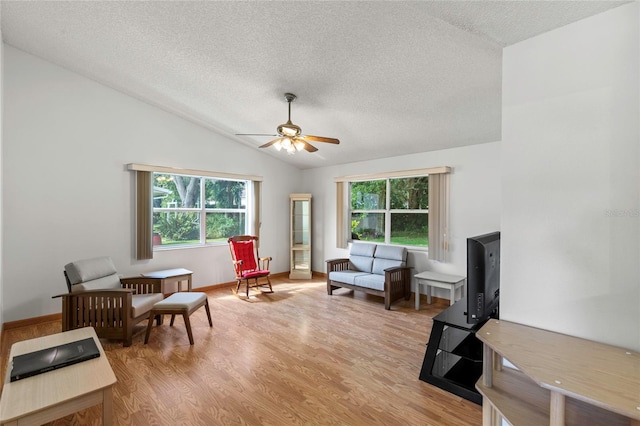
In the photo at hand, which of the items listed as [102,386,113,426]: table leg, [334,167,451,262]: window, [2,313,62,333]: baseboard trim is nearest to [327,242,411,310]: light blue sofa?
[334,167,451,262]: window

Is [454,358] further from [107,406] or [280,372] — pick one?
[107,406]

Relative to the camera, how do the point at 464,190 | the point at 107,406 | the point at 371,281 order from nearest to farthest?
1. the point at 107,406
2. the point at 464,190
3. the point at 371,281

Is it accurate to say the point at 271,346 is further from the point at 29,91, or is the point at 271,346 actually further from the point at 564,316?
the point at 29,91

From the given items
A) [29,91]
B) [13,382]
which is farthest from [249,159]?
[13,382]

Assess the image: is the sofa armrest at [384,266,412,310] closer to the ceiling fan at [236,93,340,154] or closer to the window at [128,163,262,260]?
the ceiling fan at [236,93,340,154]

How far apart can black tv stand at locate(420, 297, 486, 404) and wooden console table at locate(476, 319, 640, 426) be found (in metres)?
0.50

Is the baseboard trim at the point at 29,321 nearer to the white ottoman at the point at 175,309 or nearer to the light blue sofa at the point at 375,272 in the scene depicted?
the white ottoman at the point at 175,309

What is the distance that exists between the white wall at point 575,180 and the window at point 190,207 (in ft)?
14.7

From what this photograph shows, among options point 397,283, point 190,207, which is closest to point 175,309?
point 190,207

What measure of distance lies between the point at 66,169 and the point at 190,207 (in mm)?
1691

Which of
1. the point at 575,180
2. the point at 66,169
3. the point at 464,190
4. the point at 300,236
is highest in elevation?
the point at 66,169

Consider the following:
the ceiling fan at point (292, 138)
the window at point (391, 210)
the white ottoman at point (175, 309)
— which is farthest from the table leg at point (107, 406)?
the window at point (391, 210)

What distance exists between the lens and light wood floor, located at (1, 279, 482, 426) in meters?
1.93

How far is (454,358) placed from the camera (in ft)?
8.59
